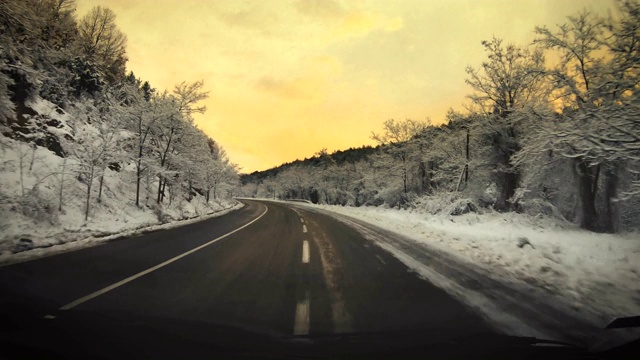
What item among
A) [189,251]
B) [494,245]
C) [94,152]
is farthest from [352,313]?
[94,152]

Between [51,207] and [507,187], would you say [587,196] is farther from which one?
[51,207]

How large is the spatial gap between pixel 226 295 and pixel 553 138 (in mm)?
13987

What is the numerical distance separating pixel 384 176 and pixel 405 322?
144 ft

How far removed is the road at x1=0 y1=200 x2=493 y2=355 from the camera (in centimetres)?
377

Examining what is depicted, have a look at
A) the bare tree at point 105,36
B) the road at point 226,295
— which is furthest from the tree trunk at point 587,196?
the bare tree at point 105,36

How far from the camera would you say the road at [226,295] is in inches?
149

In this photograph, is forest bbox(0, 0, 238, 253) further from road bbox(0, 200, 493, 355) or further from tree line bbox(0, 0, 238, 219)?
road bbox(0, 200, 493, 355)

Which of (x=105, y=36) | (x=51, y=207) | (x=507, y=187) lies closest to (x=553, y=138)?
(x=507, y=187)

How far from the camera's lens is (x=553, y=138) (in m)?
13.1

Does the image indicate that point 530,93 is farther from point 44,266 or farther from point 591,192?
point 44,266

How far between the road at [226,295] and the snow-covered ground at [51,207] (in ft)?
6.15

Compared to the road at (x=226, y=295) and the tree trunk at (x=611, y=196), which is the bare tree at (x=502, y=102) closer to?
the tree trunk at (x=611, y=196)

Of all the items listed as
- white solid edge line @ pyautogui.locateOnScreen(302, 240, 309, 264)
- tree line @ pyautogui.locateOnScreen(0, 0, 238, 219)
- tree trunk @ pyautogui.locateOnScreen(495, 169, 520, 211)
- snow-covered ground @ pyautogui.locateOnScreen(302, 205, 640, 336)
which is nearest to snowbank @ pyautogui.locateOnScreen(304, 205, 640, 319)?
snow-covered ground @ pyautogui.locateOnScreen(302, 205, 640, 336)

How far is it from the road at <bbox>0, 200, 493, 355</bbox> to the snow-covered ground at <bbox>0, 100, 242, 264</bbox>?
1873 mm
